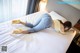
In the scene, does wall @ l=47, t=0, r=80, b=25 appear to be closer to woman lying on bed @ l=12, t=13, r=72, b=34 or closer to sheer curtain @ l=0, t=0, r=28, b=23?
woman lying on bed @ l=12, t=13, r=72, b=34

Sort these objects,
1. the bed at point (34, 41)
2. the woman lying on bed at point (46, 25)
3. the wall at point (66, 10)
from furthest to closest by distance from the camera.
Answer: the wall at point (66, 10) → the woman lying on bed at point (46, 25) → the bed at point (34, 41)

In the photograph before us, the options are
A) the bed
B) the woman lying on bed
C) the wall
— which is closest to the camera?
the bed

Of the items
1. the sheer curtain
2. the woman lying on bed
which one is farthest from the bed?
the sheer curtain

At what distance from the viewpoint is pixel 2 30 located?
1667 millimetres

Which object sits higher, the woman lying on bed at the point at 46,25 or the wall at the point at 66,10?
the wall at the point at 66,10

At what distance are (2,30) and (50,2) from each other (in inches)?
45.7

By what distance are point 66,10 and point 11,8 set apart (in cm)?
105

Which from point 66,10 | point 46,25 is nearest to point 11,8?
point 46,25

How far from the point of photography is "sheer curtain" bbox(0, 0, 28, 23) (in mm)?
2129

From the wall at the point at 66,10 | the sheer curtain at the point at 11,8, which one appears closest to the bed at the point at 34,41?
the wall at the point at 66,10

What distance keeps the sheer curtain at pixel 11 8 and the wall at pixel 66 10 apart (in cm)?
54

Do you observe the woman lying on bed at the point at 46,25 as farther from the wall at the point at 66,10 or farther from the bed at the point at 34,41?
the wall at the point at 66,10

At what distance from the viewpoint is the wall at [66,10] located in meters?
2.03

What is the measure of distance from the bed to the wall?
31 centimetres
